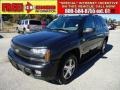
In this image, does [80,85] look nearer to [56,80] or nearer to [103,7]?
[56,80]

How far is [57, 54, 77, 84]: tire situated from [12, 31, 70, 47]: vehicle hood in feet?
1.71

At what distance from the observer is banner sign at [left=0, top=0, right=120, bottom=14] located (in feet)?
105

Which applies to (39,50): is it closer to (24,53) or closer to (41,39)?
(24,53)

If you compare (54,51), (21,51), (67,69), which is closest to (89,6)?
(67,69)

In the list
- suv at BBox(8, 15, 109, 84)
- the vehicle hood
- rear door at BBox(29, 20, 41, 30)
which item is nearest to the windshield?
suv at BBox(8, 15, 109, 84)

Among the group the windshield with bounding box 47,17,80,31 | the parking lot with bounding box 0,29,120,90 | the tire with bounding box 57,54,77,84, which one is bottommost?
the parking lot with bounding box 0,29,120,90

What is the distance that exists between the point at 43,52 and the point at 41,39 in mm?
615

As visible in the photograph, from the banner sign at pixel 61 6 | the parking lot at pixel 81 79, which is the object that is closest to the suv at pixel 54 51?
the parking lot at pixel 81 79

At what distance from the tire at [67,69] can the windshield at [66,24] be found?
1.04 metres

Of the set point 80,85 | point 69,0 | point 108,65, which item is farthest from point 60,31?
point 69,0

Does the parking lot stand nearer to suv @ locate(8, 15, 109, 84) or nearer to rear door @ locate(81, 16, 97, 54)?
suv @ locate(8, 15, 109, 84)

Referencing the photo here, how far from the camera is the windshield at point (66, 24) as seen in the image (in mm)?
7270

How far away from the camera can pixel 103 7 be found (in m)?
32.4

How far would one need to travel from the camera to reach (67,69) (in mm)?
6355
